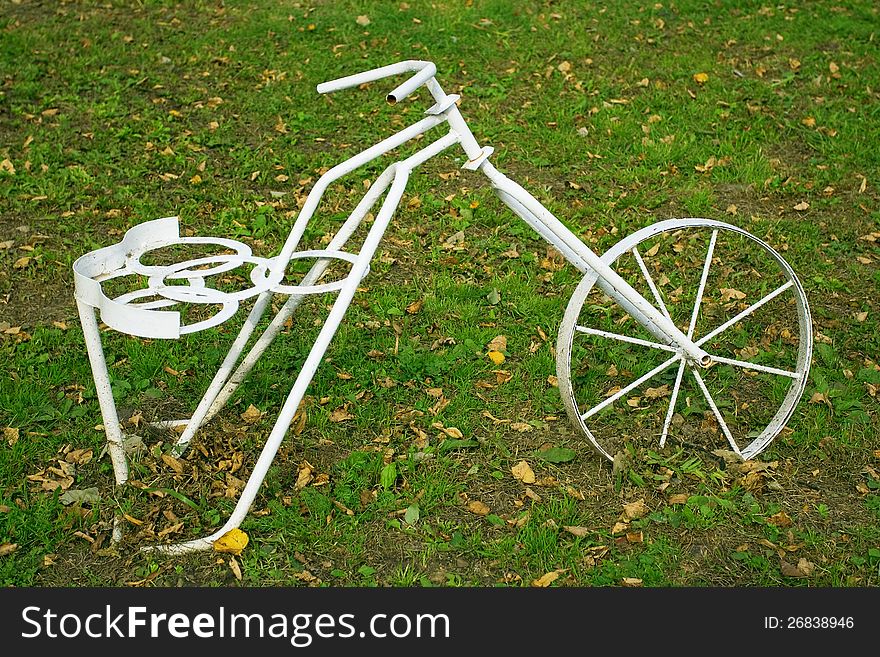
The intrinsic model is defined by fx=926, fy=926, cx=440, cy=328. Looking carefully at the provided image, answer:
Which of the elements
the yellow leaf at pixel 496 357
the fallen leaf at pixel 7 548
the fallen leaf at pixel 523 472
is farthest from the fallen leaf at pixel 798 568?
the fallen leaf at pixel 7 548

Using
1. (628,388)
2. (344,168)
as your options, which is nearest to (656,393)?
(628,388)

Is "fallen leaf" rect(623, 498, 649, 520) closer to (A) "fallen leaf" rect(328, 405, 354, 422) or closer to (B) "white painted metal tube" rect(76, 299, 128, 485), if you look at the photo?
(A) "fallen leaf" rect(328, 405, 354, 422)

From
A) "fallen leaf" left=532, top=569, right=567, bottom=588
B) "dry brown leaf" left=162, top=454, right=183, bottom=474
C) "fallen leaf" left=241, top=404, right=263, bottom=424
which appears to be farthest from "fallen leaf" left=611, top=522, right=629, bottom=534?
"dry brown leaf" left=162, top=454, right=183, bottom=474

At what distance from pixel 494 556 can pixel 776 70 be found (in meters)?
4.80

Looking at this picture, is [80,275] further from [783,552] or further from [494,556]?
[783,552]

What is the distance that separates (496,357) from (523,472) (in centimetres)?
70

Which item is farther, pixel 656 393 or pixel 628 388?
pixel 656 393

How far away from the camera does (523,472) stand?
3.50 m

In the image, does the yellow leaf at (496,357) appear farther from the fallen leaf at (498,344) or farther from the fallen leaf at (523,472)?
the fallen leaf at (523,472)

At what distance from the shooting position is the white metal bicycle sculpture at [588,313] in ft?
9.47

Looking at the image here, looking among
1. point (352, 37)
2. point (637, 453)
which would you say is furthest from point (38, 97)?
point (637, 453)

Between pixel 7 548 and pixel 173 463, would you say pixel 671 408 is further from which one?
pixel 7 548

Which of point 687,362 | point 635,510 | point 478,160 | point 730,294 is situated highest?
point 478,160

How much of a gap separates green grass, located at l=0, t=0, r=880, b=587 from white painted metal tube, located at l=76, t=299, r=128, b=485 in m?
0.13
